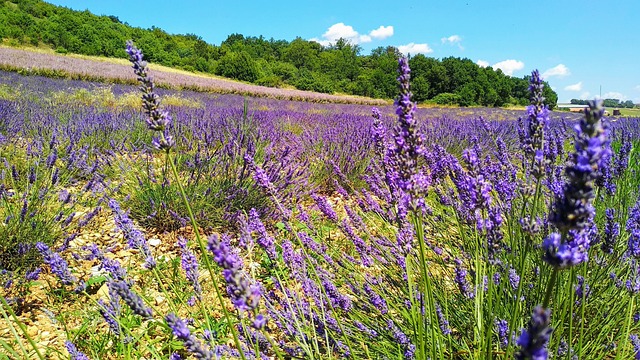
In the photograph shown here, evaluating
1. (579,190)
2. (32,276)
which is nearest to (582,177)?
(579,190)

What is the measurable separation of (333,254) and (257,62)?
35.0 m

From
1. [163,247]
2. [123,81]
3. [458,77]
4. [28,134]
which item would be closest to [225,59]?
[123,81]

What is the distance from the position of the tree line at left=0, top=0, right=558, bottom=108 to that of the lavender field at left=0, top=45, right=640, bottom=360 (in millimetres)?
24370

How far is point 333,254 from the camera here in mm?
2145

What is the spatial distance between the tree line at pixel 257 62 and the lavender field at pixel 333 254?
2437cm

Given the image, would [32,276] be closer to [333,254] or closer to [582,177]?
[333,254]

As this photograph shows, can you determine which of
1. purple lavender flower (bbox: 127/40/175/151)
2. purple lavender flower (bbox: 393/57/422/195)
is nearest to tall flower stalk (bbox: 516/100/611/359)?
purple lavender flower (bbox: 393/57/422/195)

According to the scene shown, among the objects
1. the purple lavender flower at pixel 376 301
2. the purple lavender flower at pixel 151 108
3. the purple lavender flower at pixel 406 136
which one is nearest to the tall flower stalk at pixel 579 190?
the purple lavender flower at pixel 406 136

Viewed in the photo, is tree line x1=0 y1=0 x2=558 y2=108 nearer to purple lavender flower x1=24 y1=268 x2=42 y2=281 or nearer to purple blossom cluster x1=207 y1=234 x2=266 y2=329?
purple lavender flower x1=24 y1=268 x2=42 y2=281

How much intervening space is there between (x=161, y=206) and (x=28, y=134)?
8.11 ft

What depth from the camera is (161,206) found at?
2.79 meters

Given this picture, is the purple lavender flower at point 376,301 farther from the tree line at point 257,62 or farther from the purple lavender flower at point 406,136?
the tree line at point 257,62

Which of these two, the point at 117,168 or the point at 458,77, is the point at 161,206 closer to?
the point at 117,168

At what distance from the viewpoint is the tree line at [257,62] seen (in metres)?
29.1
